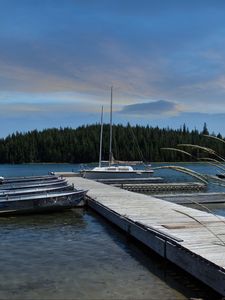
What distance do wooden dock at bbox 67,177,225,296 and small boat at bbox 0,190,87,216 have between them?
1.85m

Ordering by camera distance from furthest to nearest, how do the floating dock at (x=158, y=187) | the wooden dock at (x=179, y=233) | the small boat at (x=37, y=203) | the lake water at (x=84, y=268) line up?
the floating dock at (x=158, y=187)
the small boat at (x=37, y=203)
the lake water at (x=84, y=268)
the wooden dock at (x=179, y=233)

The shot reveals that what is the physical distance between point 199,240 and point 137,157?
130 m

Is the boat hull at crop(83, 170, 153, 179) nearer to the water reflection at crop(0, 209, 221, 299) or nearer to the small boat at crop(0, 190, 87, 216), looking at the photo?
the small boat at crop(0, 190, 87, 216)

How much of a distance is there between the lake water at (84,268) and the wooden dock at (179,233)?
1.23 ft

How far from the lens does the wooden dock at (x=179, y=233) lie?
9.19 metres

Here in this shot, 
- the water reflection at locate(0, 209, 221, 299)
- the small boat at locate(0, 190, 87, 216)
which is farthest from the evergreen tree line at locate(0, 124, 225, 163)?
the water reflection at locate(0, 209, 221, 299)

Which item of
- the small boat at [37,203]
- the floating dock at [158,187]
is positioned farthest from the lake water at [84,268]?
the floating dock at [158,187]

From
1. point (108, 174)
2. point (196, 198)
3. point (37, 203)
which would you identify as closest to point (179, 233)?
point (37, 203)

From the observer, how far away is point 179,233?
12.4 metres

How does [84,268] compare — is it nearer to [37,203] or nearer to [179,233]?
[179,233]

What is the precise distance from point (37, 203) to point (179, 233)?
10546 millimetres

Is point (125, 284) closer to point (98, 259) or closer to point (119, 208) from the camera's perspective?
point (98, 259)

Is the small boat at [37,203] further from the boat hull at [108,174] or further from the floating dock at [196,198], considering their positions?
the boat hull at [108,174]

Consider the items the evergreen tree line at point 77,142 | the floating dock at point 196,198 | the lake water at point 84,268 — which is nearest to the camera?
the lake water at point 84,268
